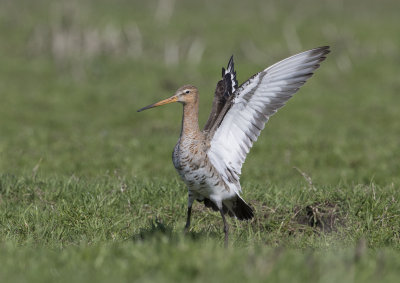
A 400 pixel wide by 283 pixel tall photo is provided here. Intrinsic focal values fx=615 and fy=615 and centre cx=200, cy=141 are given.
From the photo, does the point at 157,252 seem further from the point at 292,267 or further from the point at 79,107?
the point at 79,107

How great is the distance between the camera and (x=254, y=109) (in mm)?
6086

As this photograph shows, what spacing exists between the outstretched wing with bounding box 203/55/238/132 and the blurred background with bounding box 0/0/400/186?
1.86m

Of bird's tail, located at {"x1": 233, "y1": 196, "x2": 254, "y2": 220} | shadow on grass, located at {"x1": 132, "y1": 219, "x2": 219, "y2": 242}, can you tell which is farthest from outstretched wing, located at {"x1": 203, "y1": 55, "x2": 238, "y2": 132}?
shadow on grass, located at {"x1": 132, "y1": 219, "x2": 219, "y2": 242}

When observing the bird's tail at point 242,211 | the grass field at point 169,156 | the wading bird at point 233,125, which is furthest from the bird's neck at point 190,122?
the grass field at point 169,156

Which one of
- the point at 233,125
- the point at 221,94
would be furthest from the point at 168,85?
the point at 233,125

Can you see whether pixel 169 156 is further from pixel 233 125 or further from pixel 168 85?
pixel 168 85

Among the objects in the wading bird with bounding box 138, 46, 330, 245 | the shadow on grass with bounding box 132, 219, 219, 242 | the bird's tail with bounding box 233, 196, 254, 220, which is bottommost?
the shadow on grass with bounding box 132, 219, 219, 242

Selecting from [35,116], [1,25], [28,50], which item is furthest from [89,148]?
[1,25]

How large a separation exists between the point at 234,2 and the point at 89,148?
25.0 metres

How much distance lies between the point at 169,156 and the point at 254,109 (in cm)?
421

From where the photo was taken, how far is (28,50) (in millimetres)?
19688

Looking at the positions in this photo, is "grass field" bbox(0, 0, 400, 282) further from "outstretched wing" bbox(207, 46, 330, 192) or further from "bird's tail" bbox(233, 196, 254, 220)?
"outstretched wing" bbox(207, 46, 330, 192)

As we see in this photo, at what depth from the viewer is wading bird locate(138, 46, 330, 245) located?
590cm

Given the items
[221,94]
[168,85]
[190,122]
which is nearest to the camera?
[190,122]
